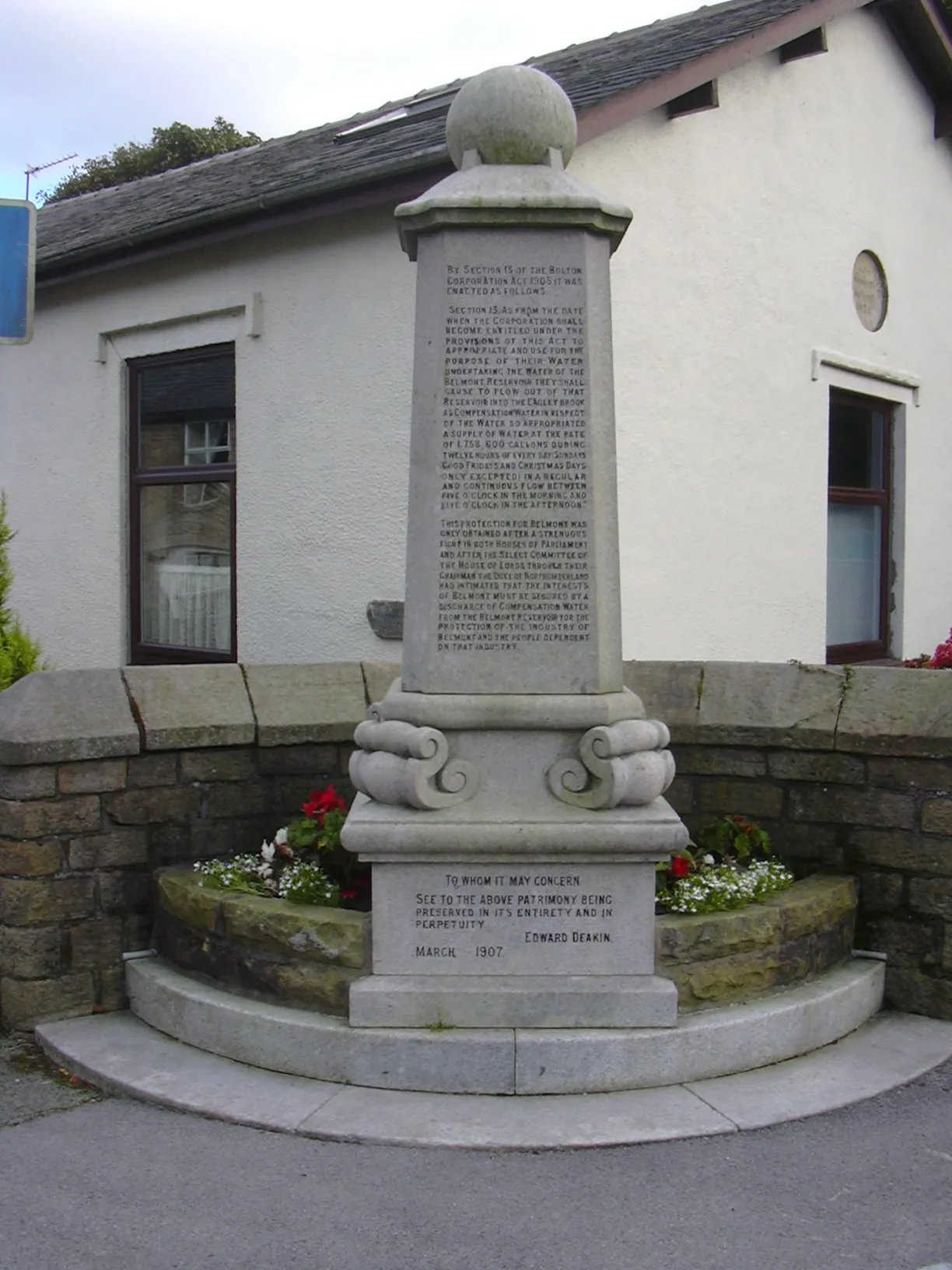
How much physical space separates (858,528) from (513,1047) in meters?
6.96

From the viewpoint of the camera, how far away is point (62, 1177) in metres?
3.31

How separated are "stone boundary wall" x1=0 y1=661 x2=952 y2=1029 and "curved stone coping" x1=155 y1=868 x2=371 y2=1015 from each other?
0.33 metres

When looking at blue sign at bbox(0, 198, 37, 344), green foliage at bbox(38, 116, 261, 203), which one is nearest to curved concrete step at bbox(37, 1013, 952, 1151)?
blue sign at bbox(0, 198, 37, 344)

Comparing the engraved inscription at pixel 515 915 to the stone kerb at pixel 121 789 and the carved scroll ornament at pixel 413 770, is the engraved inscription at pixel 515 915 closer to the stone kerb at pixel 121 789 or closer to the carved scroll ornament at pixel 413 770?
the carved scroll ornament at pixel 413 770

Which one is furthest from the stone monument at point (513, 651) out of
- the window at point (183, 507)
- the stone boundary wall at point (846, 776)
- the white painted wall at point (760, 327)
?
the window at point (183, 507)

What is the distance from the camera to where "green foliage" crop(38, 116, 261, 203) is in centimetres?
2541

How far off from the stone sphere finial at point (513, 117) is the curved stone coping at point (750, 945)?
8.32ft

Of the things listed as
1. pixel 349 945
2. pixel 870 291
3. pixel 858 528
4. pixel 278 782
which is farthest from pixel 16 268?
pixel 858 528

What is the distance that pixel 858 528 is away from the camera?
32.0 feet

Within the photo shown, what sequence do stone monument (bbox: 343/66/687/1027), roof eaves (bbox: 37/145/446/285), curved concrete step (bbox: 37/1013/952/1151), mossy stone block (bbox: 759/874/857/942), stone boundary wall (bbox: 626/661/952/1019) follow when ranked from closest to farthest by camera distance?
curved concrete step (bbox: 37/1013/952/1151)
stone monument (bbox: 343/66/687/1027)
mossy stone block (bbox: 759/874/857/942)
stone boundary wall (bbox: 626/661/952/1019)
roof eaves (bbox: 37/145/446/285)

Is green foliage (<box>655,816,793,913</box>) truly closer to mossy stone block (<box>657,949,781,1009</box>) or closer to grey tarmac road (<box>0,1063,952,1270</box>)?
mossy stone block (<box>657,949,781,1009</box>)

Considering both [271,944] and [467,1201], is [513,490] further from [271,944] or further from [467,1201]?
[467,1201]

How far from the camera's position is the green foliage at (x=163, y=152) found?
25.4 m

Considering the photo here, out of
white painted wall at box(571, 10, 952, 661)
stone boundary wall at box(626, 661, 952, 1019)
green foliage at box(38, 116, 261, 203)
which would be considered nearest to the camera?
stone boundary wall at box(626, 661, 952, 1019)
